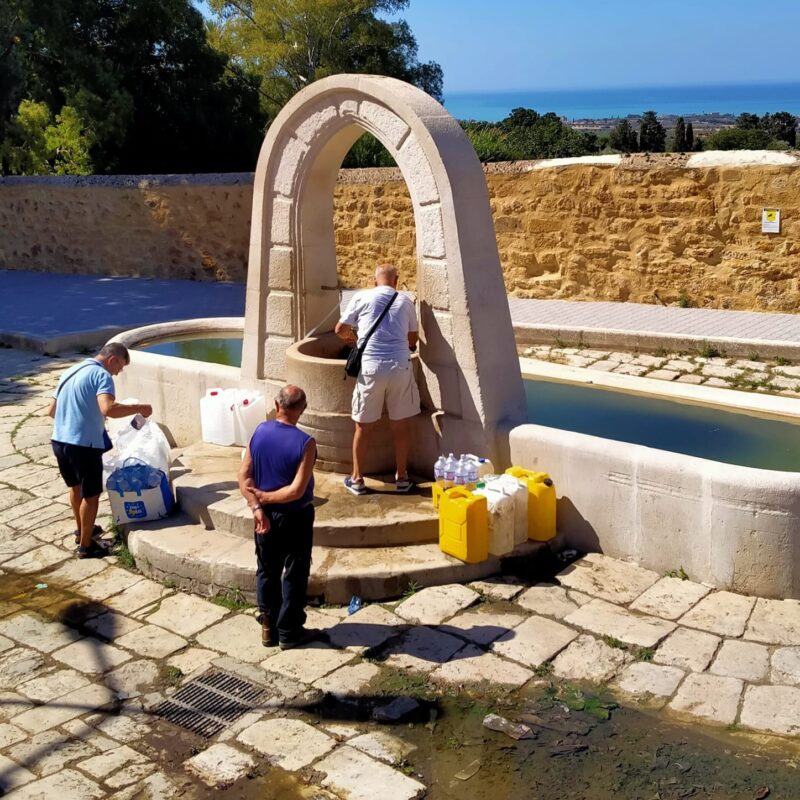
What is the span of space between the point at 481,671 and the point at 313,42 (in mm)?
26053

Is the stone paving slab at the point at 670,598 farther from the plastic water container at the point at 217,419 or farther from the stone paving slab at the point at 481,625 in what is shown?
the plastic water container at the point at 217,419

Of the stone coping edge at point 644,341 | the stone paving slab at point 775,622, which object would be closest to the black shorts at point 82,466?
the stone paving slab at point 775,622

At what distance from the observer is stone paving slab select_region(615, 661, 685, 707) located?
4.94 meters

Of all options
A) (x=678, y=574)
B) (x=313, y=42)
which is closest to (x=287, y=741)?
(x=678, y=574)

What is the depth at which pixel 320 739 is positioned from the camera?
4.72 metres

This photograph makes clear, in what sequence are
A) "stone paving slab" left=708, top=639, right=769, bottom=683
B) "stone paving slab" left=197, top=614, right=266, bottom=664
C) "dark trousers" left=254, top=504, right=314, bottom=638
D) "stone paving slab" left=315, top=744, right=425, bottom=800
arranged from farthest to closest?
"stone paving slab" left=197, top=614, right=266, bottom=664, "dark trousers" left=254, top=504, right=314, bottom=638, "stone paving slab" left=708, top=639, right=769, bottom=683, "stone paving slab" left=315, top=744, right=425, bottom=800

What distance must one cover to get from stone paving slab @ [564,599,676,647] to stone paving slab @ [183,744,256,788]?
2006 millimetres

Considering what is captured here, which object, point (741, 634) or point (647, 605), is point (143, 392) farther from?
point (741, 634)

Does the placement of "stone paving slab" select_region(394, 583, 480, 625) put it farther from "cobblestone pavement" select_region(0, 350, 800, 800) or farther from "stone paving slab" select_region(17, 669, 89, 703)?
"stone paving slab" select_region(17, 669, 89, 703)

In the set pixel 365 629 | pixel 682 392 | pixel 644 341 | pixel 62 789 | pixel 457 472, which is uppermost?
pixel 644 341

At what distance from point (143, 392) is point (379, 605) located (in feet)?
13.5

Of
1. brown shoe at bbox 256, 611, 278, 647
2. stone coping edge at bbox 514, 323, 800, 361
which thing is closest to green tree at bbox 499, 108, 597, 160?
stone coping edge at bbox 514, 323, 800, 361

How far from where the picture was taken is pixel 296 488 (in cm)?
527

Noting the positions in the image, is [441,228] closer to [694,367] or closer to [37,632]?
[37,632]
